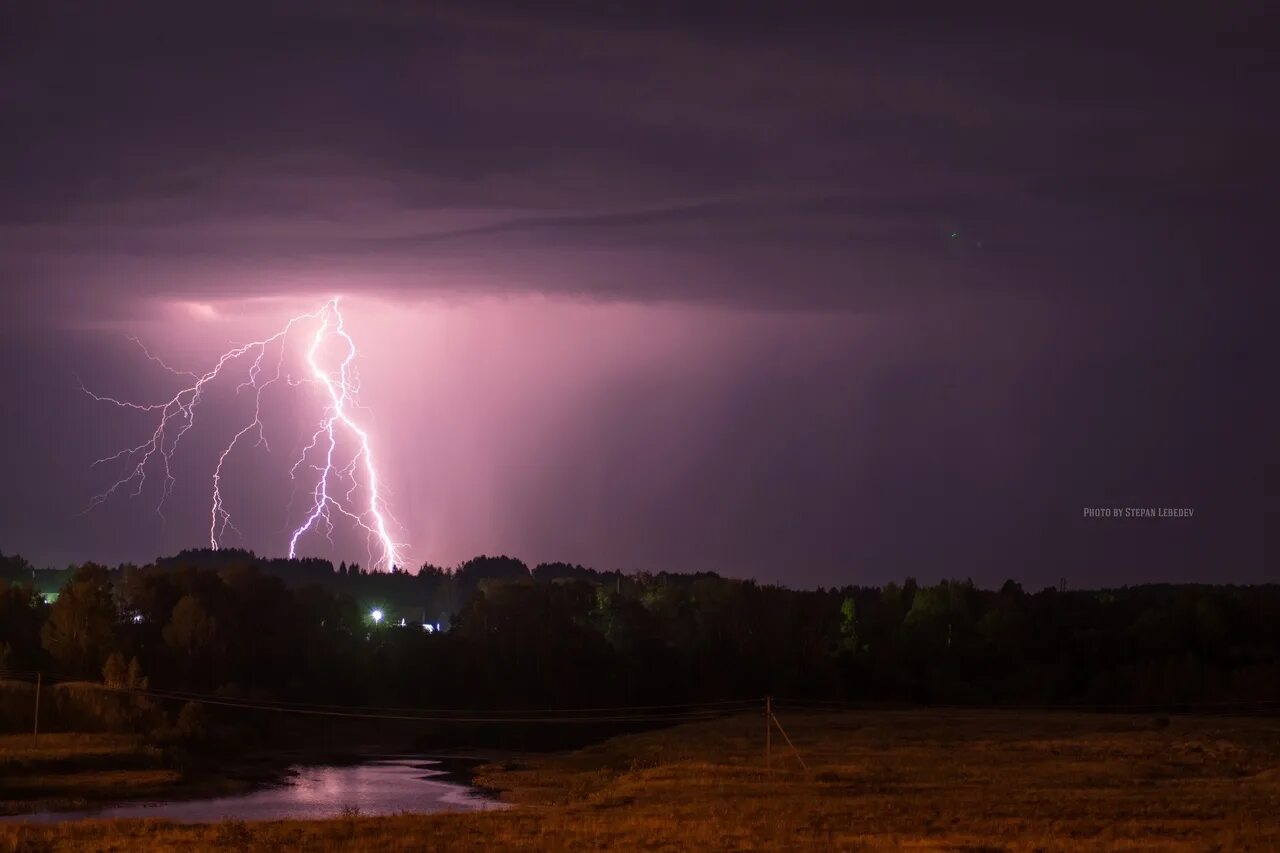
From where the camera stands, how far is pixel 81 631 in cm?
9044

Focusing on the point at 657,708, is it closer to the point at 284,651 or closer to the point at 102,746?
the point at 284,651

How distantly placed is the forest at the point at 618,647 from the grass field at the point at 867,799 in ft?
95.8

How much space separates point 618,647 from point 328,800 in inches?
2101

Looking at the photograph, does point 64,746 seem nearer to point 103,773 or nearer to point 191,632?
point 103,773

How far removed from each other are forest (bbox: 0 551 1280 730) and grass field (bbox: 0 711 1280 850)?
95.8 ft

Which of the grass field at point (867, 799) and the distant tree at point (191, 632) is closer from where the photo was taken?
the grass field at point (867, 799)

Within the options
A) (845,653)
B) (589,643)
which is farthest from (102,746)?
(845,653)

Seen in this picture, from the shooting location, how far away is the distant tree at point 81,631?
3536 inches

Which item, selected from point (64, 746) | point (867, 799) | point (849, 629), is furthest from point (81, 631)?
point (867, 799)

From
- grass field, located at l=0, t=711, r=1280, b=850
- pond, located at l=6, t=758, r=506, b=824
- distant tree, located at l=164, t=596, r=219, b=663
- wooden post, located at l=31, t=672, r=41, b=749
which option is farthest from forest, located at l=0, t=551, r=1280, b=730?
grass field, located at l=0, t=711, r=1280, b=850

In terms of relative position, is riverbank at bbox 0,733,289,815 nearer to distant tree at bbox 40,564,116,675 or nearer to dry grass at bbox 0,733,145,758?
dry grass at bbox 0,733,145,758

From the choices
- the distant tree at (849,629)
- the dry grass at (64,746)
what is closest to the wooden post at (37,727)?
the dry grass at (64,746)

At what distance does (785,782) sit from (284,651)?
55.4 m

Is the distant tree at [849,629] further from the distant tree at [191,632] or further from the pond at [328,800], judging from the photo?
the pond at [328,800]
